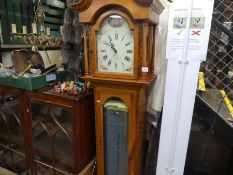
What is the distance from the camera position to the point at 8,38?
1874mm

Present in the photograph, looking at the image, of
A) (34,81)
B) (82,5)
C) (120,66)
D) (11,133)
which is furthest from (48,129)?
(82,5)

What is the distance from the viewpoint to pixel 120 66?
3.34 feet

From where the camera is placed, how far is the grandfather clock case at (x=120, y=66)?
0.94 meters

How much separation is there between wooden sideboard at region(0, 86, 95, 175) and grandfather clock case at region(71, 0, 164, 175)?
129 mm

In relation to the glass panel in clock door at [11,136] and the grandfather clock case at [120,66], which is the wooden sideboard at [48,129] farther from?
the grandfather clock case at [120,66]

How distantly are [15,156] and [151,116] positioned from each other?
1.20 meters

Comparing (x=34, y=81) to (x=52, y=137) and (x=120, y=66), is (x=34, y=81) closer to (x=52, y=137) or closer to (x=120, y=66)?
(x=52, y=137)

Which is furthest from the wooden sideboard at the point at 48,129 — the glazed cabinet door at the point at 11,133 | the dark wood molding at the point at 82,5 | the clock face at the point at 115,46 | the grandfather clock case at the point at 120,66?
the dark wood molding at the point at 82,5

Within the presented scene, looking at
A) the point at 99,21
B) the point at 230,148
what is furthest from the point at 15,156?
the point at 230,148

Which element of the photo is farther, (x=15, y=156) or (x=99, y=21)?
(x=15, y=156)

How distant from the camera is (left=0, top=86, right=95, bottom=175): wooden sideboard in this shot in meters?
1.23

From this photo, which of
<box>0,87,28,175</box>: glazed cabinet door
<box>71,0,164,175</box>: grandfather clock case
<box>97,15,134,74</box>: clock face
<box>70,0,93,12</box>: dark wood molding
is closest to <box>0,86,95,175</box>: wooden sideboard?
<box>0,87,28,175</box>: glazed cabinet door

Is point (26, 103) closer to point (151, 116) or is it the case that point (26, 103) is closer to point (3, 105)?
point (3, 105)

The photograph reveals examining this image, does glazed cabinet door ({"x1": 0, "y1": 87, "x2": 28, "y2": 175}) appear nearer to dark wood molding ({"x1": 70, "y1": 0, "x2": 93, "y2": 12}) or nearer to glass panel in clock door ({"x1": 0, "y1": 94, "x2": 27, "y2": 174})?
glass panel in clock door ({"x1": 0, "y1": 94, "x2": 27, "y2": 174})
